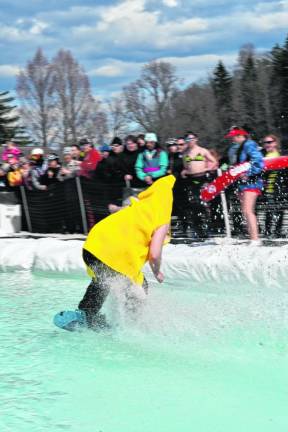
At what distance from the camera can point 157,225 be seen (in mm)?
4914

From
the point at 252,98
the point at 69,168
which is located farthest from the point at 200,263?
the point at 252,98

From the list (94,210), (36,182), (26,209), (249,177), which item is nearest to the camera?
(249,177)

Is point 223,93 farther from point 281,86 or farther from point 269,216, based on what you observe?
point 269,216

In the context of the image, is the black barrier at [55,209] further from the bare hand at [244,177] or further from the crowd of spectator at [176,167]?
the bare hand at [244,177]

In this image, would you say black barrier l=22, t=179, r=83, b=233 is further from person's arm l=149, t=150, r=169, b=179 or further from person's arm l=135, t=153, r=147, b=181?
person's arm l=149, t=150, r=169, b=179

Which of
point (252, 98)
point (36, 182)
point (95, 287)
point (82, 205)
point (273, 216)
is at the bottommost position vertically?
point (273, 216)

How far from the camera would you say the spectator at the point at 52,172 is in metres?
12.2

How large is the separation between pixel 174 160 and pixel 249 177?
1.68 m

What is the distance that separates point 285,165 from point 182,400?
5716mm

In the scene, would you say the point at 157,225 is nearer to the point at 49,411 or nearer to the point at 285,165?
the point at 49,411

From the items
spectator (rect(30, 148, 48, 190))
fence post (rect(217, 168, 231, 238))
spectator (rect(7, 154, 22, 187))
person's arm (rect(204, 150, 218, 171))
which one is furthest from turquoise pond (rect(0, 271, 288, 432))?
spectator (rect(7, 154, 22, 187))

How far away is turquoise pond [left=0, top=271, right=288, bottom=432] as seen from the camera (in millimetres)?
3602

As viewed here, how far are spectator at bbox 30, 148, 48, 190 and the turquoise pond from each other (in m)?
5.71

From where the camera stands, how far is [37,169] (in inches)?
491
